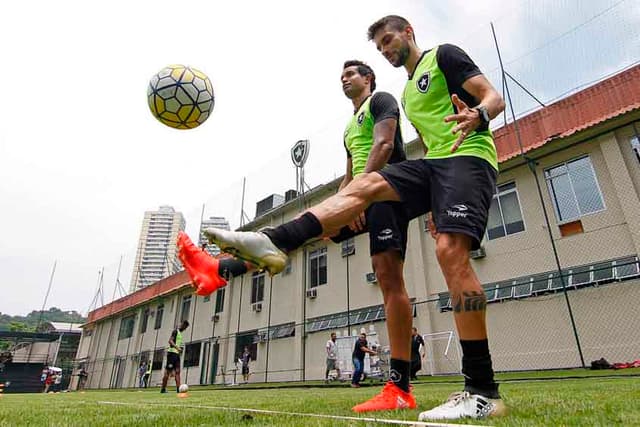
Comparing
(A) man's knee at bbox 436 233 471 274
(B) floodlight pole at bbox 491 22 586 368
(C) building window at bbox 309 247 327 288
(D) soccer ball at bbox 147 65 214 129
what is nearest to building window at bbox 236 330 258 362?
(C) building window at bbox 309 247 327 288

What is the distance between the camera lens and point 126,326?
30.7 m

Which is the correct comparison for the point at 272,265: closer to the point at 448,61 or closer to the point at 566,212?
the point at 448,61

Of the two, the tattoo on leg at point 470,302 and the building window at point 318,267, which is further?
the building window at point 318,267

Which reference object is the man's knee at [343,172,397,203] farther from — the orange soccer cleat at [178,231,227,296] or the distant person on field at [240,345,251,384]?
the distant person on field at [240,345,251,384]

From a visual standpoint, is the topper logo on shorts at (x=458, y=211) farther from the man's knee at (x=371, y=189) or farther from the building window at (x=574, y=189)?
the building window at (x=574, y=189)

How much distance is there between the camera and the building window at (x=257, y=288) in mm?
19750

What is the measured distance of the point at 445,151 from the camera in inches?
81.4

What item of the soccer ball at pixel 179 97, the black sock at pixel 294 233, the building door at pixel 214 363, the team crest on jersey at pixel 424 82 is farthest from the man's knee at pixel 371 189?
the building door at pixel 214 363

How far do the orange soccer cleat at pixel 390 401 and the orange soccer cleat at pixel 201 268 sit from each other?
932 mm

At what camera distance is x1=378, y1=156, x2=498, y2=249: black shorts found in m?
1.84

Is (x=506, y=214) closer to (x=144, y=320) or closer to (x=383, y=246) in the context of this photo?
(x=383, y=246)

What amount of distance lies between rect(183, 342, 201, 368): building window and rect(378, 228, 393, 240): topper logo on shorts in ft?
72.8

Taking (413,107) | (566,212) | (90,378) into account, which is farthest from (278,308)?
(90,378)

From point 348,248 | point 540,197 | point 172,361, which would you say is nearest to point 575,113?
point 540,197
